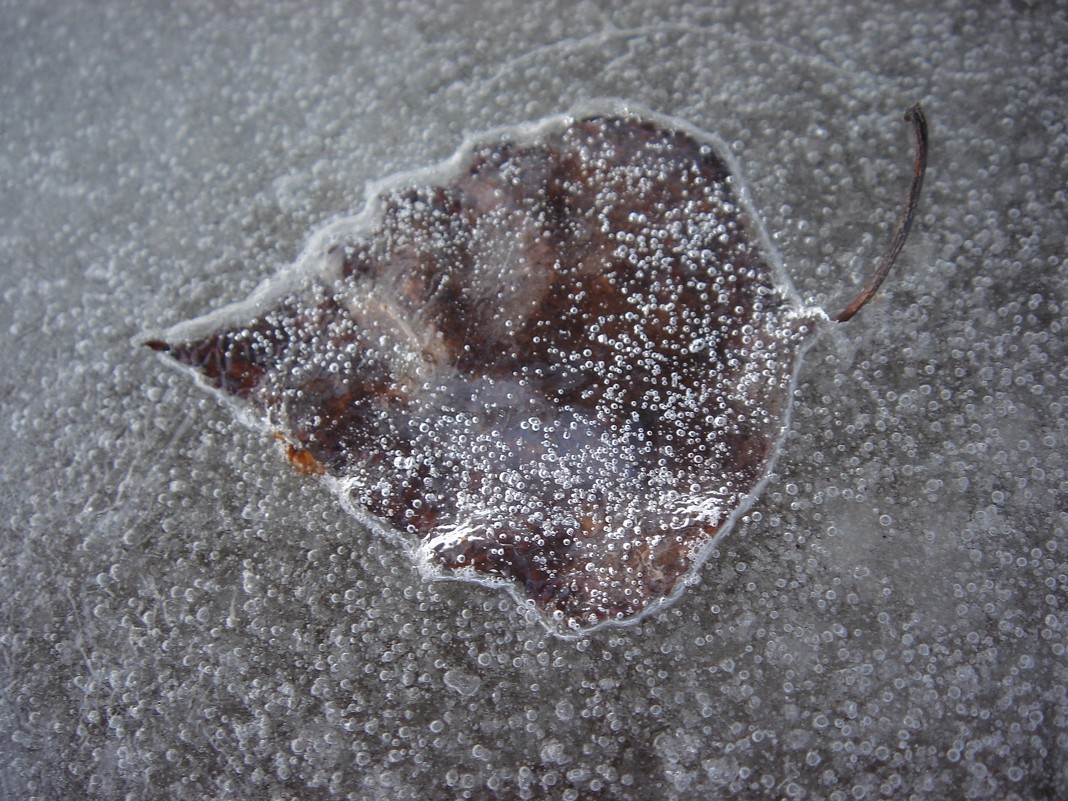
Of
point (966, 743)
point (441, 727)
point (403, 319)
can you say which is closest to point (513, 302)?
point (403, 319)

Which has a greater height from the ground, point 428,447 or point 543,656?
point 428,447

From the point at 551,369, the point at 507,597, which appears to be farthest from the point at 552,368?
the point at 507,597

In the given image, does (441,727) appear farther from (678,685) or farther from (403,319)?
(403,319)

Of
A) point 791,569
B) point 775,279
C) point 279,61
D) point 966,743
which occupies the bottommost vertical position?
point 966,743

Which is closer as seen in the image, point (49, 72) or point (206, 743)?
point (206, 743)
